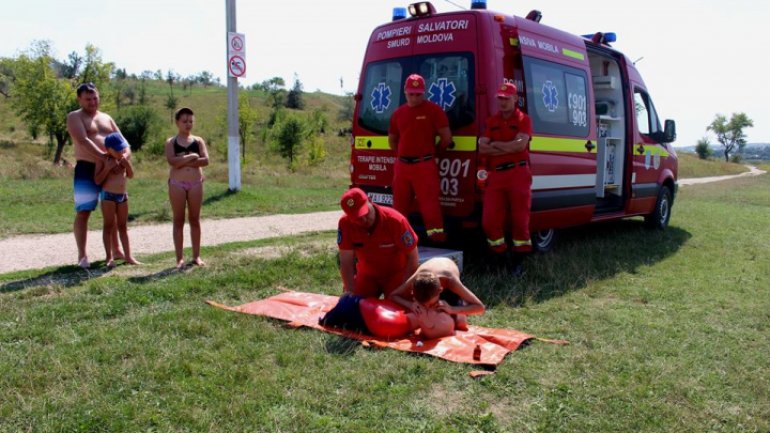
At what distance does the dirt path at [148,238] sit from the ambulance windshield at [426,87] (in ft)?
8.95

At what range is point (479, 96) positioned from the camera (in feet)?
21.2

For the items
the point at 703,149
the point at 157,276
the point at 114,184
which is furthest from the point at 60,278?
the point at 703,149

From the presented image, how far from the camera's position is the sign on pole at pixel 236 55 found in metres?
12.4

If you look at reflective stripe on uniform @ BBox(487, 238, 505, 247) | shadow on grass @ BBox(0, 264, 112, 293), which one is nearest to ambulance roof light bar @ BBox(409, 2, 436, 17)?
reflective stripe on uniform @ BBox(487, 238, 505, 247)

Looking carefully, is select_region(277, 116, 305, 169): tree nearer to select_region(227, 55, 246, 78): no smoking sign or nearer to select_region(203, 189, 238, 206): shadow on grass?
select_region(203, 189, 238, 206): shadow on grass

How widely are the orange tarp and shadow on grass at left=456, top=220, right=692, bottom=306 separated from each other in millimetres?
1119

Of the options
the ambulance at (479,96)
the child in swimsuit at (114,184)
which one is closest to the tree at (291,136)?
the ambulance at (479,96)

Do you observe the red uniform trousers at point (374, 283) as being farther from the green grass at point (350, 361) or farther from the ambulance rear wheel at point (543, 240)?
the ambulance rear wheel at point (543, 240)

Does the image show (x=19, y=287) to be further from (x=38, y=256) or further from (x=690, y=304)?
(x=690, y=304)

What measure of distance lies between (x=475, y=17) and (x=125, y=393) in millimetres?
4888

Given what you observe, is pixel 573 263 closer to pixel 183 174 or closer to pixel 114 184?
pixel 183 174

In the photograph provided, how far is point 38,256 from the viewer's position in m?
7.22

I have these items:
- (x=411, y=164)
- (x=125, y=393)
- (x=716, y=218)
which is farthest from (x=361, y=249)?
(x=716, y=218)

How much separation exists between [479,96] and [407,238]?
2149 millimetres
